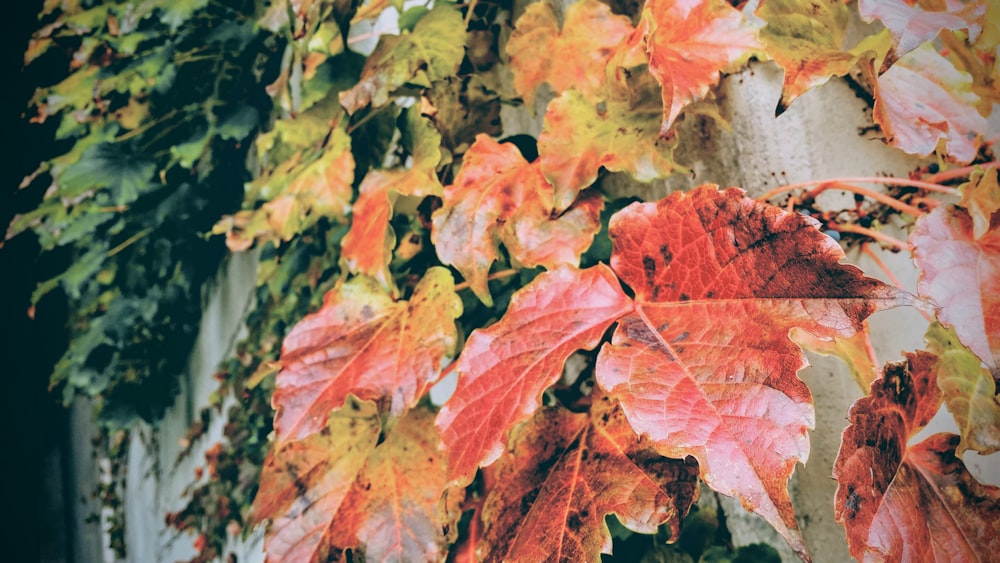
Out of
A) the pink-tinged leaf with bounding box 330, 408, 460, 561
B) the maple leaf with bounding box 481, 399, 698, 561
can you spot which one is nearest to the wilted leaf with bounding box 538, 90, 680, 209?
the maple leaf with bounding box 481, 399, 698, 561

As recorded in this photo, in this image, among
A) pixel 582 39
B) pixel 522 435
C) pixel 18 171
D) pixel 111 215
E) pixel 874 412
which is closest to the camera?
pixel 874 412

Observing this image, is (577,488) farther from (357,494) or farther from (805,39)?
(805,39)

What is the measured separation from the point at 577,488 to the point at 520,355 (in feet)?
0.41

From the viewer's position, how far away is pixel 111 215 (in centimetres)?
160

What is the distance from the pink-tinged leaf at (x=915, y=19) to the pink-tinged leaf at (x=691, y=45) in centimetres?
10

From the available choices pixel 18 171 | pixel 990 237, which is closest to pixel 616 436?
pixel 990 237

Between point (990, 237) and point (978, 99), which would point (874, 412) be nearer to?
point (990, 237)

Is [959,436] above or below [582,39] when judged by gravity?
below

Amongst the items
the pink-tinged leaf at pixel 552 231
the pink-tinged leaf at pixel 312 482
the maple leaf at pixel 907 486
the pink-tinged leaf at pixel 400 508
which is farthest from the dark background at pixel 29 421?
the maple leaf at pixel 907 486

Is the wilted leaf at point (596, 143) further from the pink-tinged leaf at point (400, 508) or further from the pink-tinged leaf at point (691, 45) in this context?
the pink-tinged leaf at point (400, 508)

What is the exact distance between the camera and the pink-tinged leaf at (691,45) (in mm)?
457

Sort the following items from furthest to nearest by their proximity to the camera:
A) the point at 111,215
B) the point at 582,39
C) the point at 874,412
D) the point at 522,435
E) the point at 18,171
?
the point at 18,171
the point at 111,215
the point at 582,39
the point at 522,435
the point at 874,412

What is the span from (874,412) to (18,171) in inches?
117

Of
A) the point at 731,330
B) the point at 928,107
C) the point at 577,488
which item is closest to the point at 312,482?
the point at 577,488
